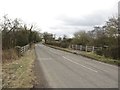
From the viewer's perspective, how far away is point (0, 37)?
33.2 m

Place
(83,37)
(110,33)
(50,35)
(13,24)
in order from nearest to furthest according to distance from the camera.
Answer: (110,33) → (13,24) → (83,37) → (50,35)

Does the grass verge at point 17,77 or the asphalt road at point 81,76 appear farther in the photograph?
the asphalt road at point 81,76

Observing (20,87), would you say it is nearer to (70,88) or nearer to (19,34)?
(70,88)

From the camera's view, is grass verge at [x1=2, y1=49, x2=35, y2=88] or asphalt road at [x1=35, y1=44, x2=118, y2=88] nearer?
grass verge at [x1=2, y1=49, x2=35, y2=88]

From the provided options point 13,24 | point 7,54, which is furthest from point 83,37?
point 7,54

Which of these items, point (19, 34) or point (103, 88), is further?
point (19, 34)

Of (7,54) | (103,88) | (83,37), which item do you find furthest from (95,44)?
(103,88)

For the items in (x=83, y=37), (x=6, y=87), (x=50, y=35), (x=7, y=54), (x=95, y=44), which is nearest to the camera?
(x=6, y=87)

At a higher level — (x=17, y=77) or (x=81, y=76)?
(x=17, y=77)

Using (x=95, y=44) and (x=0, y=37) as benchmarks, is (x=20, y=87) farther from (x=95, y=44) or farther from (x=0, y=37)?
(x=95, y=44)

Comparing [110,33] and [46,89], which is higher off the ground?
[110,33]

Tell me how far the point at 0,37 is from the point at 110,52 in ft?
47.9

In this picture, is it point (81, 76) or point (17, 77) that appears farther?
point (81, 76)

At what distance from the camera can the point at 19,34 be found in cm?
5153
